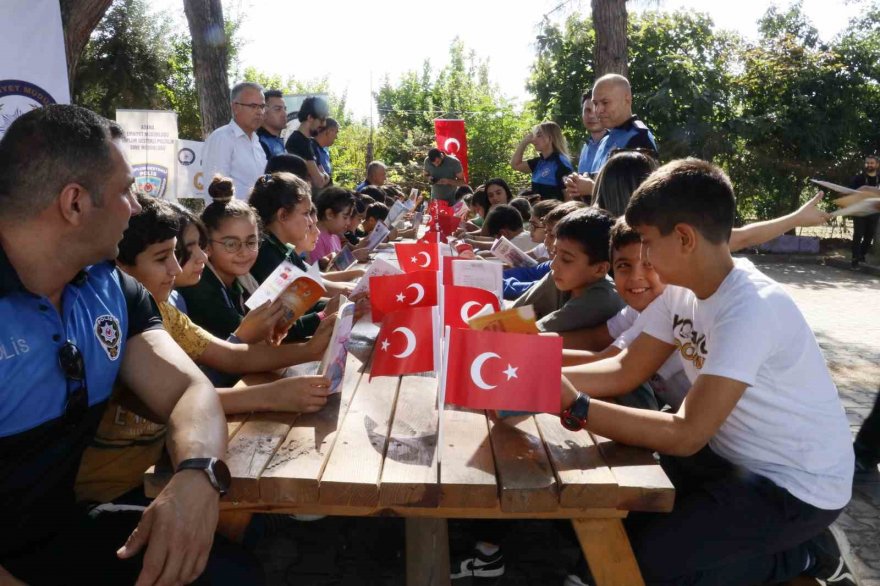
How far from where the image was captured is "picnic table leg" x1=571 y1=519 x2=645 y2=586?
1640mm

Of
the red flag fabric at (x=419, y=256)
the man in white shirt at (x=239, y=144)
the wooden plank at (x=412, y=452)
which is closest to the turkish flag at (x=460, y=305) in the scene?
the wooden plank at (x=412, y=452)

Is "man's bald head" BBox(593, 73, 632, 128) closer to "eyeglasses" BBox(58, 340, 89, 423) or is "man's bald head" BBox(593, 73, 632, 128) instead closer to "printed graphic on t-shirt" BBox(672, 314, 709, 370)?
"printed graphic on t-shirt" BBox(672, 314, 709, 370)

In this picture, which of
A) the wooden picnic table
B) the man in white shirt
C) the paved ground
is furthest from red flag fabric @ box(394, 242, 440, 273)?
the man in white shirt

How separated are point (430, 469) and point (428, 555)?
1.64 feet

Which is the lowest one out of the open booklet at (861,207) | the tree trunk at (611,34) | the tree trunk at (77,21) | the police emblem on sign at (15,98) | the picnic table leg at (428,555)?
the picnic table leg at (428,555)

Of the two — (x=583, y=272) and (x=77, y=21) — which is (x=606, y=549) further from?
(x=77, y=21)

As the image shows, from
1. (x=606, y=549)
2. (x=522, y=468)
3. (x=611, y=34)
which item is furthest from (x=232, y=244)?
(x=611, y=34)

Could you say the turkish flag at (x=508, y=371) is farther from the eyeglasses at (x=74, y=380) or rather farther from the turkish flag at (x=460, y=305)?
the eyeglasses at (x=74, y=380)

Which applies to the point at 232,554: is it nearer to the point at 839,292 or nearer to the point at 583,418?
the point at 583,418

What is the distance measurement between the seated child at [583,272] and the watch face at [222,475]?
1.59m

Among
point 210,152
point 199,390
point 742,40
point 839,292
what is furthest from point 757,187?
point 199,390

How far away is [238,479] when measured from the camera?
1.54 m

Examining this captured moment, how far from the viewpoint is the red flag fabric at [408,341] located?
1.90 m

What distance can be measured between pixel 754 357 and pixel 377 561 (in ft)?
5.42
